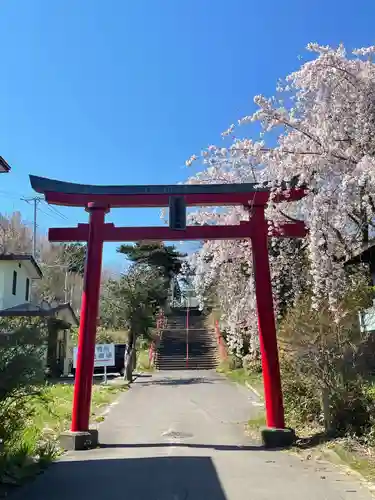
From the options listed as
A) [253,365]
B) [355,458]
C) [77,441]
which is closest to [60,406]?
[77,441]

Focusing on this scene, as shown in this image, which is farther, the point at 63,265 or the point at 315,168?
the point at 63,265

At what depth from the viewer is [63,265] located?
4938 cm

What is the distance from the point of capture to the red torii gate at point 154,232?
10008 mm

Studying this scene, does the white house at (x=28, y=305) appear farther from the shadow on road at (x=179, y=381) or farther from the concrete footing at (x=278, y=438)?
the concrete footing at (x=278, y=438)

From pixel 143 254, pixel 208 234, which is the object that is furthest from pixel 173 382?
pixel 143 254

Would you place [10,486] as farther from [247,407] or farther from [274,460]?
[247,407]

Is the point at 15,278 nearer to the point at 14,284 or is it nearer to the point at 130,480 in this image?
the point at 14,284

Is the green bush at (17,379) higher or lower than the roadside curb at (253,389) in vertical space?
higher

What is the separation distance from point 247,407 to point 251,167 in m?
8.39

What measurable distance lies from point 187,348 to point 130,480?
31974 mm

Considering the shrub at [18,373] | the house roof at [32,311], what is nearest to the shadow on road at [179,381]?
the house roof at [32,311]

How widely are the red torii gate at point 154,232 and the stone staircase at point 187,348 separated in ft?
86.2

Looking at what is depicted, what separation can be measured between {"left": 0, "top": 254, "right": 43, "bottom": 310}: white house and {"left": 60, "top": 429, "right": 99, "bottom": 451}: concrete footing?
19.7 meters

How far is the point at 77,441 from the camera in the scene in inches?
376
